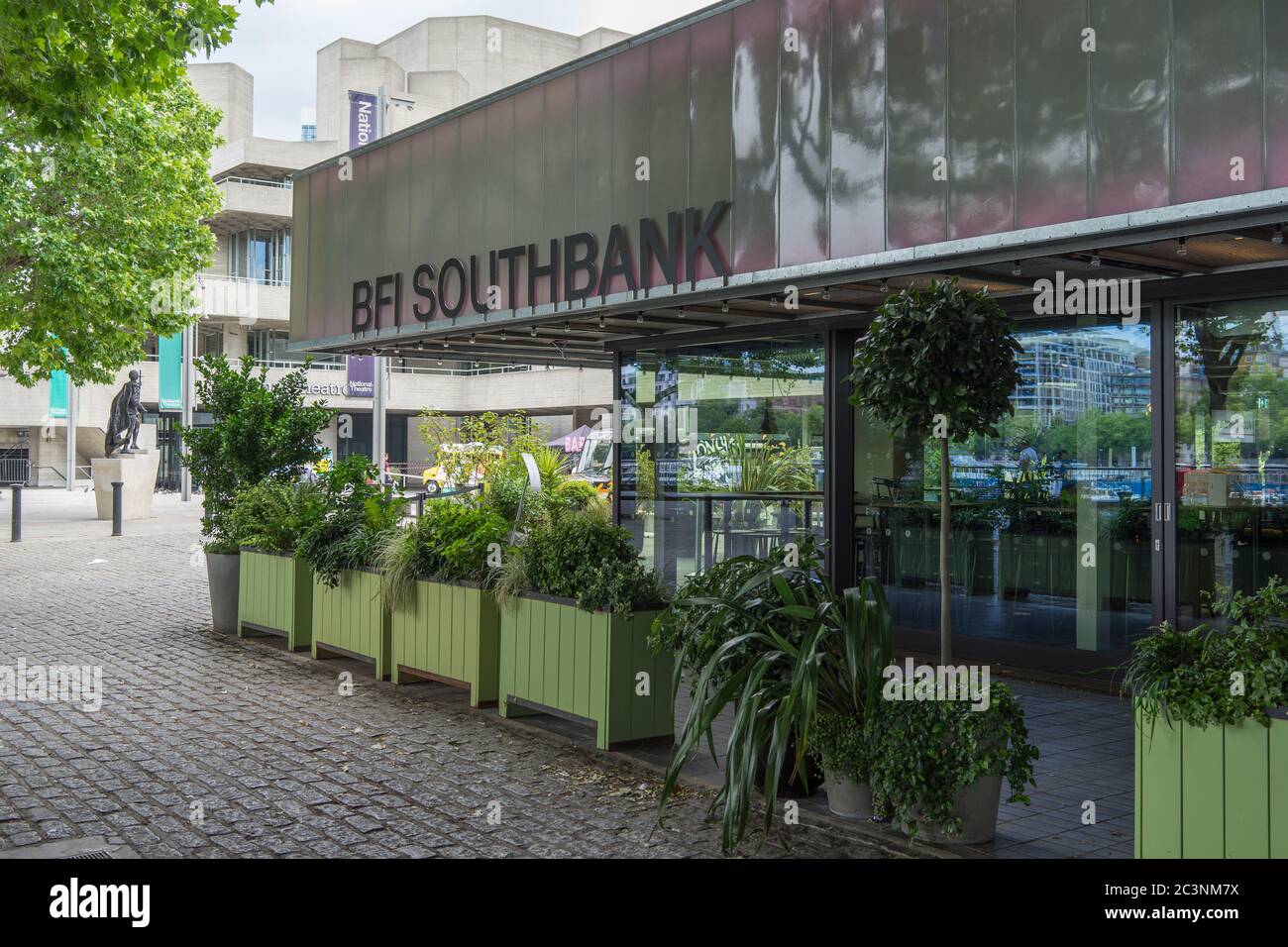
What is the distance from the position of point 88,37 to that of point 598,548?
18.0ft

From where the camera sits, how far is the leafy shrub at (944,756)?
496 centimetres

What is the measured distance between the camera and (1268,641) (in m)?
4.12

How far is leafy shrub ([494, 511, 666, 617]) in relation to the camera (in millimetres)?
6855

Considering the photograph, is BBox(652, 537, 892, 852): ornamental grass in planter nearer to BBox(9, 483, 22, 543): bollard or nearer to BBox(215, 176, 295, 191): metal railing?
BBox(9, 483, 22, 543): bollard

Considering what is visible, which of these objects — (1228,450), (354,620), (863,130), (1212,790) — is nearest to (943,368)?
(1212,790)

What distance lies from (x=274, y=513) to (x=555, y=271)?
3.64 metres

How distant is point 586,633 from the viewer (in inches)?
275

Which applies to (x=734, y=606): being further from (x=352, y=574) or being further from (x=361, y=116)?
(x=361, y=116)

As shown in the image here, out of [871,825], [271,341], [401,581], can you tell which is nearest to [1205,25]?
[871,825]

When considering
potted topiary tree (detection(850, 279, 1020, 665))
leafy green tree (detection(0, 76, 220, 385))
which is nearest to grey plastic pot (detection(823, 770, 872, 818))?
potted topiary tree (detection(850, 279, 1020, 665))

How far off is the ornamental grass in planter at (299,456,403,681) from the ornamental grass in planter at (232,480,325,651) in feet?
1.22

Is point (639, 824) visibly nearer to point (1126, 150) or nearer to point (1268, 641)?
point (1268, 641)

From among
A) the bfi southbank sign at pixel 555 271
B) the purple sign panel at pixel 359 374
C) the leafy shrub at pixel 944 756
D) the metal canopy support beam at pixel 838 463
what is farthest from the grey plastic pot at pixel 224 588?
the purple sign panel at pixel 359 374

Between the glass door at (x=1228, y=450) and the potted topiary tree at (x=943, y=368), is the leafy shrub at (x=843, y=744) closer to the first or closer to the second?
the potted topiary tree at (x=943, y=368)
